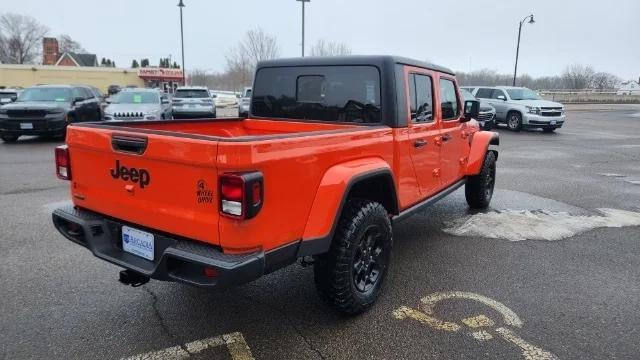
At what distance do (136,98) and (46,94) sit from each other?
8.58ft

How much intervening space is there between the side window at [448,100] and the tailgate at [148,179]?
3.07 m

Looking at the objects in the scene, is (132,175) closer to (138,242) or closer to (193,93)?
(138,242)

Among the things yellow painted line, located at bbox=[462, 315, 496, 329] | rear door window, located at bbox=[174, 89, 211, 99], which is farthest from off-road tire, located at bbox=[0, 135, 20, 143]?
yellow painted line, located at bbox=[462, 315, 496, 329]

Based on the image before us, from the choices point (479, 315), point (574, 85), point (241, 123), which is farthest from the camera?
point (574, 85)

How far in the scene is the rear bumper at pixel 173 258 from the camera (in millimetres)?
2545

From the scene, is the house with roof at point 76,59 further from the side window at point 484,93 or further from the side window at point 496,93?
the side window at point 496,93

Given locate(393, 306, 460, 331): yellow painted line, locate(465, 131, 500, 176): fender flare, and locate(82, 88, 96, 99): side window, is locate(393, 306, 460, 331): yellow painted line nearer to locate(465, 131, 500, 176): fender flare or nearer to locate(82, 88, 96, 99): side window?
locate(465, 131, 500, 176): fender flare

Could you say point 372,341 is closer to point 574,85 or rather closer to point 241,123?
point 241,123

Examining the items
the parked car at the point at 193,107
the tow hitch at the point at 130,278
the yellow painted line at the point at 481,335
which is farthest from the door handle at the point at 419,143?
the parked car at the point at 193,107

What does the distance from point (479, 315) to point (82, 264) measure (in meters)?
3.50

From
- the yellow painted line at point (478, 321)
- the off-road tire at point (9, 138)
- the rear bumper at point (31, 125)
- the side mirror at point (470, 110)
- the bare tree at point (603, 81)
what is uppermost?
the bare tree at point (603, 81)

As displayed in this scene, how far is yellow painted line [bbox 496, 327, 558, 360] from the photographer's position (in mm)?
3018

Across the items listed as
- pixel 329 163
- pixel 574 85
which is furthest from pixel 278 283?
pixel 574 85

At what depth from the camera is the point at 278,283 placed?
4.09 meters
